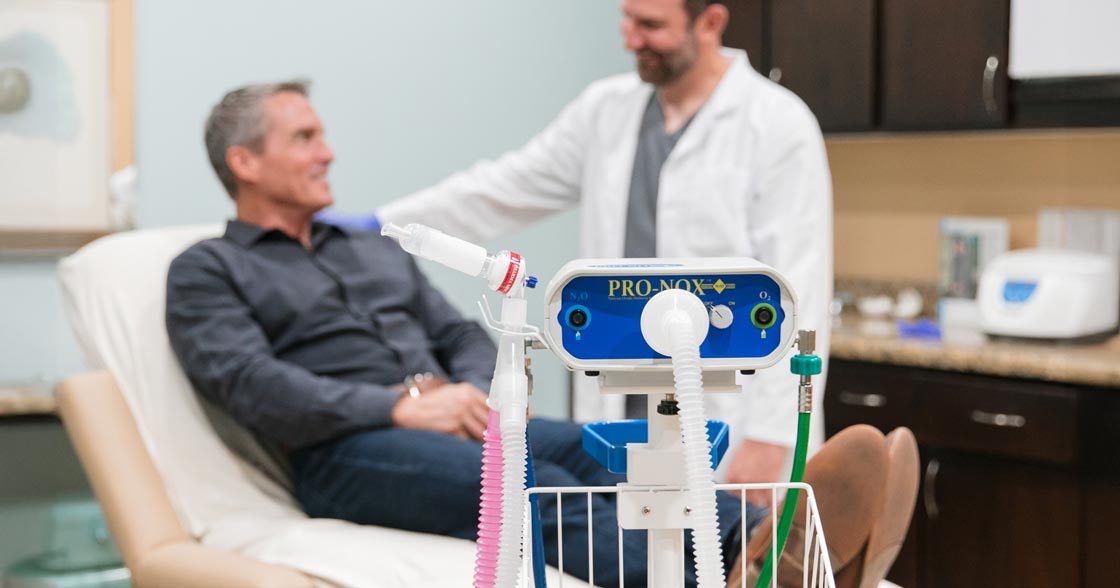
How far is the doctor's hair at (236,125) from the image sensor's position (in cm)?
222

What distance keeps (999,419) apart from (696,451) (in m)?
2.01

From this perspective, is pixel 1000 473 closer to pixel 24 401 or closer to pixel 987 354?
pixel 987 354

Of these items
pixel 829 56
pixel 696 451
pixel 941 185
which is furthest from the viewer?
pixel 941 185

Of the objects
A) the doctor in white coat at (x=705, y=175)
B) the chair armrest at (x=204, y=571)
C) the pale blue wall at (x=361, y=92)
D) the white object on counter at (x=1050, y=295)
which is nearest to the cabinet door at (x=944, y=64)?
the white object on counter at (x=1050, y=295)

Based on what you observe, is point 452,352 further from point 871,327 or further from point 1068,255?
point 1068,255

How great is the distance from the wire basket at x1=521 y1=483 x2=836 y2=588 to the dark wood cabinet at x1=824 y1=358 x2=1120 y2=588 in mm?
843

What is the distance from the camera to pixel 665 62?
2.30 m

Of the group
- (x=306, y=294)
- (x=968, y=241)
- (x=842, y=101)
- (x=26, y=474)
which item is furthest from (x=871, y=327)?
(x=26, y=474)

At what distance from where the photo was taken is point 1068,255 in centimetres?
283

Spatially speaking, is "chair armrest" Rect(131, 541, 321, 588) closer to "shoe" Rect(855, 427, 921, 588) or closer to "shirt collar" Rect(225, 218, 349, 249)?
"shirt collar" Rect(225, 218, 349, 249)

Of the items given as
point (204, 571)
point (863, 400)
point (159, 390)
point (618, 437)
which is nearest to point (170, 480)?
point (159, 390)

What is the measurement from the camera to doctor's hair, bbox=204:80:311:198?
2.22 metres

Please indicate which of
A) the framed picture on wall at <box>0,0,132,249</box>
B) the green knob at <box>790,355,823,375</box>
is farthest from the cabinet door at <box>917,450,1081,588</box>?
the framed picture on wall at <box>0,0,132,249</box>

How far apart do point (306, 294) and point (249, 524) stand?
458 millimetres
